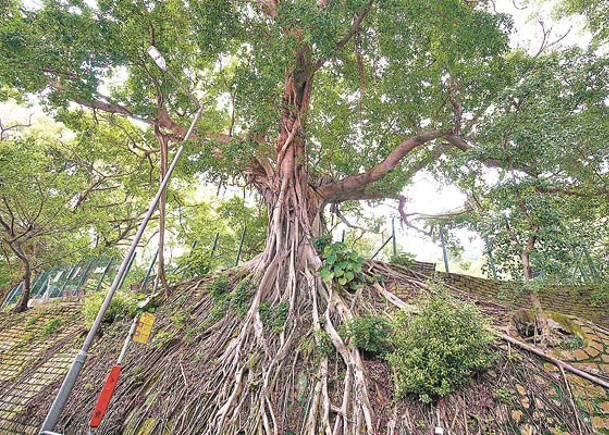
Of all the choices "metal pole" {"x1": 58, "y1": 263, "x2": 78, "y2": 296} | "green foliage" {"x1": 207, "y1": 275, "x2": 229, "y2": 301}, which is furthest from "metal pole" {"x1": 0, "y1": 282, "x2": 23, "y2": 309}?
"green foliage" {"x1": 207, "y1": 275, "x2": 229, "y2": 301}

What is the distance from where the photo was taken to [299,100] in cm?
586

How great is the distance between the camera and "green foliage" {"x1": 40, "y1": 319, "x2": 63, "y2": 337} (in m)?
6.08

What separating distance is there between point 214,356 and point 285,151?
3695mm

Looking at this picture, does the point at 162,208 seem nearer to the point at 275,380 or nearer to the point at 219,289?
the point at 219,289

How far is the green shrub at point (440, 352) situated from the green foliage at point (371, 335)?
300 mm

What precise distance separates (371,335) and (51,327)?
7.07 m

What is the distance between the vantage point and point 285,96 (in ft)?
18.5

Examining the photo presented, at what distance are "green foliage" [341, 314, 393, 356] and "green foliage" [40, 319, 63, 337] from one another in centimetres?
674

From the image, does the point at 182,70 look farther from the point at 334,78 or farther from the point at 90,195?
the point at 90,195

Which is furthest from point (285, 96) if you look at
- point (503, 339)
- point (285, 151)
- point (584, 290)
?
point (584, 290)

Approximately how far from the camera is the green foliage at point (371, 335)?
3.01 m

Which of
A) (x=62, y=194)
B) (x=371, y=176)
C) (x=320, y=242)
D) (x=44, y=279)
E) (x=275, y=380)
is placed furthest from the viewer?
Result: (x=44, y=279)

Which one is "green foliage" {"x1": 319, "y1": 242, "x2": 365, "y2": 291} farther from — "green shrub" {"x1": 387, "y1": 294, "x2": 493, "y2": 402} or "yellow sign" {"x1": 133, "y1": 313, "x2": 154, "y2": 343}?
"yellow sign" {"x1": 133, "y1": 313, "x2": 154, "y2": 343}

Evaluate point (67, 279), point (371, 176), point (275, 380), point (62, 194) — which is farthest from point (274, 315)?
point (67, 279)
